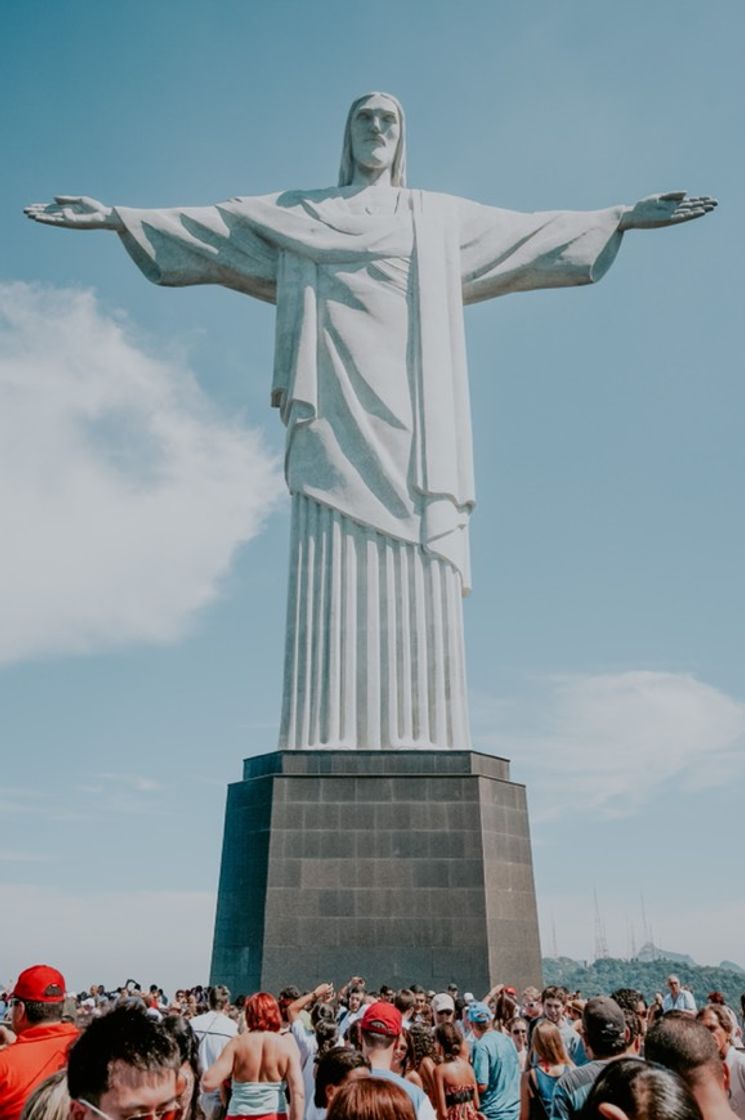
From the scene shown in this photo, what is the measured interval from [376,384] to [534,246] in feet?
13.1

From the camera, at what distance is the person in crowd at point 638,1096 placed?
7.16 feet

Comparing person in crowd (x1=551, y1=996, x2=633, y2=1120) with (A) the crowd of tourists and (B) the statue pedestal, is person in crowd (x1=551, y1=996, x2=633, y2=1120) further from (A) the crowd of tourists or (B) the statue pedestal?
(B) the statue pedestal

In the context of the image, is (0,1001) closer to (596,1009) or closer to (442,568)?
(442,568)

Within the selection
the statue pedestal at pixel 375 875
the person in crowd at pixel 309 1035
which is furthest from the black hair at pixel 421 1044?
the statue pedestal at pixel 375 875

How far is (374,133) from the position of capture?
16.0 meters

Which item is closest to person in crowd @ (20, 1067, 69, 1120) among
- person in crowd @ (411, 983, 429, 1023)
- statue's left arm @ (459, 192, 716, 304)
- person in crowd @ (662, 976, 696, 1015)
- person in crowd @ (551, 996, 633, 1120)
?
person in crowd @ (551, 996, 633, 1120)

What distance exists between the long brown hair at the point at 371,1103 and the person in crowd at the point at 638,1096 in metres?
0.56

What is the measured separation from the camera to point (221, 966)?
12.3m

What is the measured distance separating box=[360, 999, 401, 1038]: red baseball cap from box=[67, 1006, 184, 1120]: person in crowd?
Result: 233cm

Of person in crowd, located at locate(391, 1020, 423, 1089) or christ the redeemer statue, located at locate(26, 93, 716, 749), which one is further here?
christ the redeemer statue, located at locate(26, 93, 716, 749)

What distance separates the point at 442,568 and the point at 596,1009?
32.2 feet

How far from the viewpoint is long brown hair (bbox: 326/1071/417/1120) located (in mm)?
2533

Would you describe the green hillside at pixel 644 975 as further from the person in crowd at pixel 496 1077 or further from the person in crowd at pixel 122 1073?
the person in crowd at pixel 122 1073

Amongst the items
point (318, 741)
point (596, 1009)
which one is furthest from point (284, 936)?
point (596, 1009)
